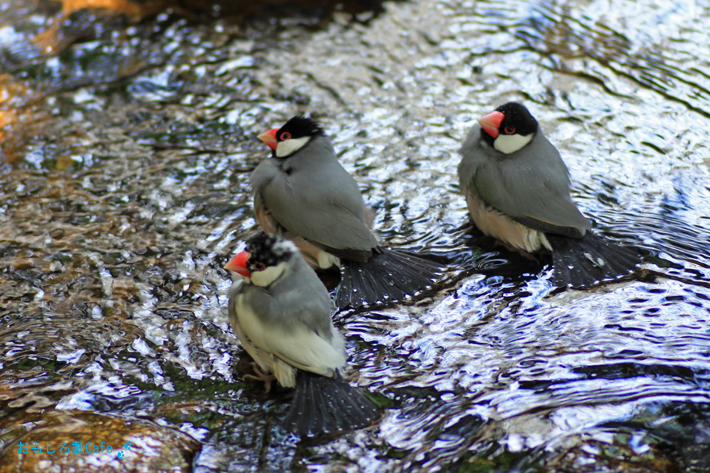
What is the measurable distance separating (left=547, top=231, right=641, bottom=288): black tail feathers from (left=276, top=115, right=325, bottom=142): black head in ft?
4.77

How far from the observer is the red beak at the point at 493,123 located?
358cm

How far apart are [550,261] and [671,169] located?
51.3 inches

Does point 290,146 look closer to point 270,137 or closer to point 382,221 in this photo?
point 270,137

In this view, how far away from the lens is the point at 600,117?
15.6 feet

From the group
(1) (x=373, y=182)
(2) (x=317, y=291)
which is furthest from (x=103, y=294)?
(1) (x=373, y=182)

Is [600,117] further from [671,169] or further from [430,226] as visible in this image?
[430,226]

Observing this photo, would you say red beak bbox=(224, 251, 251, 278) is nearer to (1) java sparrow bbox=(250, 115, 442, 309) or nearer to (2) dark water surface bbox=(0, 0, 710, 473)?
(2) dark water surface bbox=(0, 0, 710, 473)

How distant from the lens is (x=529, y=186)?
3477mm

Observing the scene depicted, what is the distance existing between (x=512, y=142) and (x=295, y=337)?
5.94ft

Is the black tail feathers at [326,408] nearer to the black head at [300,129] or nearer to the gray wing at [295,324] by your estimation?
the gray wing at [295,324]

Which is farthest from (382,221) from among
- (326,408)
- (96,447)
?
(96,447)

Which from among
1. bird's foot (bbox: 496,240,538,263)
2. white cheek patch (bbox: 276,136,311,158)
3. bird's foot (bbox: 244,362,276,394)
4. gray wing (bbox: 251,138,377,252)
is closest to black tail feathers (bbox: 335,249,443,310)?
gray wing (bbox: 251,138,377,252)

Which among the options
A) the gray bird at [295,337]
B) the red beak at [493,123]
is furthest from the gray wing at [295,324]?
the red beak at [493,123]

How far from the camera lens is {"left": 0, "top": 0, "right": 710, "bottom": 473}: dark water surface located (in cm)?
238
